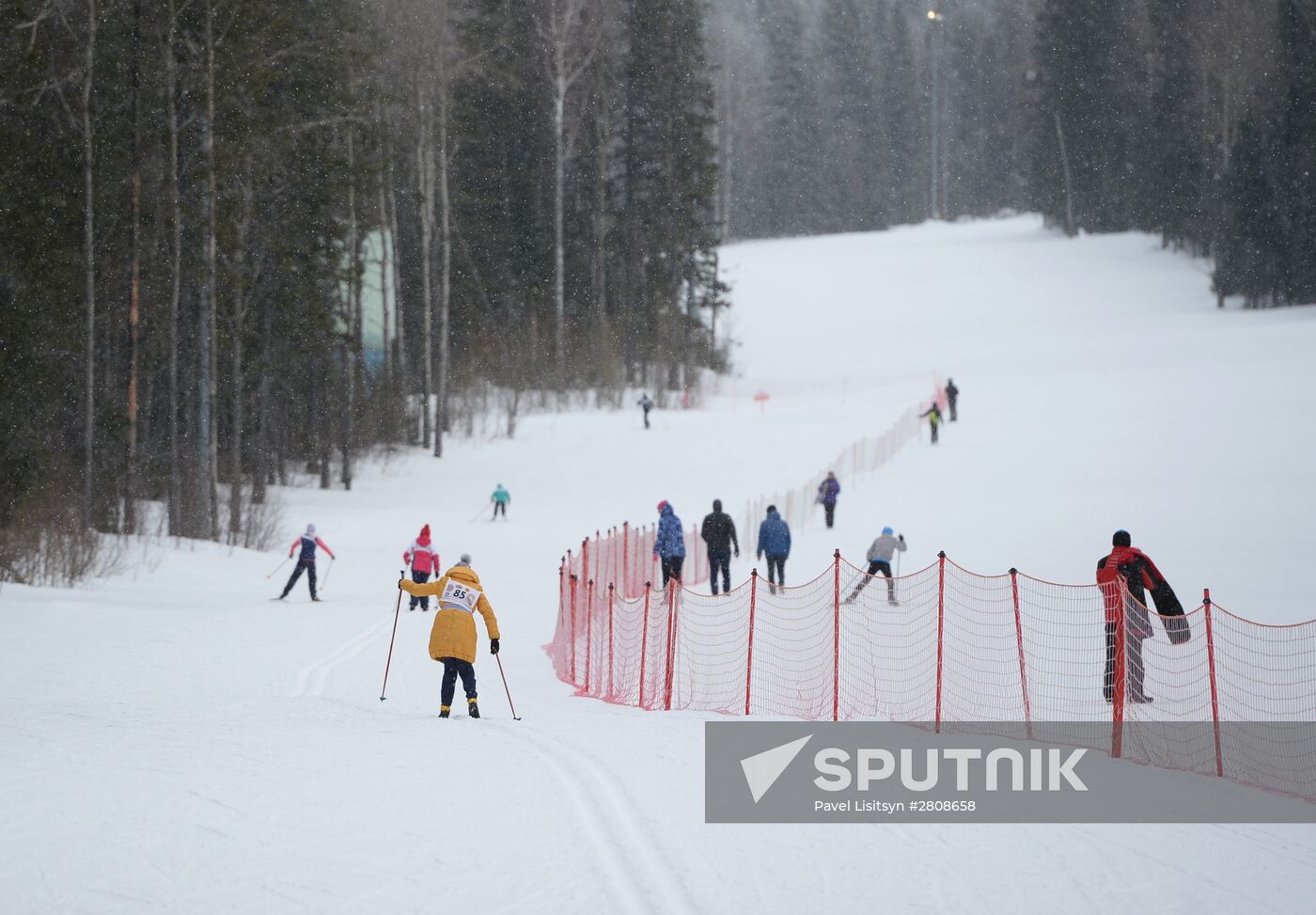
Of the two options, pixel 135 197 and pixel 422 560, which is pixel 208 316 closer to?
pixel 135 197

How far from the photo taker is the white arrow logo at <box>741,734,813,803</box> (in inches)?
327

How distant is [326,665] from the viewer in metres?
14.9

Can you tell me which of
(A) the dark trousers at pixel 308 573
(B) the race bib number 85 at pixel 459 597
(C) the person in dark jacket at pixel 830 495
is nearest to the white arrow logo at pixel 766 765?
(B) the race bib number 85 at pixel 459 597

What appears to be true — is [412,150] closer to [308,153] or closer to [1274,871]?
[308,153]

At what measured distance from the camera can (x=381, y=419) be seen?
4022 cm

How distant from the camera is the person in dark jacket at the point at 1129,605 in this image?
429 inches

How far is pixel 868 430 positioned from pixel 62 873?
1475 inches

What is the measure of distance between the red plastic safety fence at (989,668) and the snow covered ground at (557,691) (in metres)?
1.04

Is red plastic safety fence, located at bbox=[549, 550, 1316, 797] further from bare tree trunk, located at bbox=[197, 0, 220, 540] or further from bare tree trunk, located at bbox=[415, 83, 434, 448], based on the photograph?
bare tree trunk, located at bbox=[415, 83, 434, 448]

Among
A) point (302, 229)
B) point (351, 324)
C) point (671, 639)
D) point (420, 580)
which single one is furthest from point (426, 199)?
point (671, 639)

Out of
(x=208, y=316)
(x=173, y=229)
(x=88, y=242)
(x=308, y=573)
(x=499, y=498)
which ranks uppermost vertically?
(x=173, y=229)

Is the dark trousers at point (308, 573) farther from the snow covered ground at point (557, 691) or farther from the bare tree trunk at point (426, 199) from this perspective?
the bare tree trunk at point (426, 199)

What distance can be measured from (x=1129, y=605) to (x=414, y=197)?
3519 centimetres

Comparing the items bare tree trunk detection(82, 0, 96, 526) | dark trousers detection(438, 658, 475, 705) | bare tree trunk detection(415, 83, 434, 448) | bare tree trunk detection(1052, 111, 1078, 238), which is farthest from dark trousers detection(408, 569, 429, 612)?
bare tree trunk detection(1052, 111, 1078, 238)
